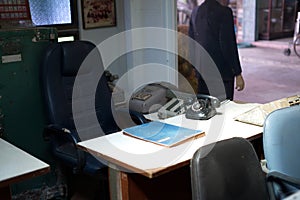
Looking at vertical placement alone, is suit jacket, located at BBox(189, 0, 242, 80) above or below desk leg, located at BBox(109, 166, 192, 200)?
above

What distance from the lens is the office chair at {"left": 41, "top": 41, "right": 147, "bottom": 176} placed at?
7.92 ft

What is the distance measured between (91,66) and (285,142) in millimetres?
1393

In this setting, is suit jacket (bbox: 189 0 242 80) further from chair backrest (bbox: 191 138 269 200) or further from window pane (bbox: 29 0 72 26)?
chair backrest (bbox: 191 138 269 200)

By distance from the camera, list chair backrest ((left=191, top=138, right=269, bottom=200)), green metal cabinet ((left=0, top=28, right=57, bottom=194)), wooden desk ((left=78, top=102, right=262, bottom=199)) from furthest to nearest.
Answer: green metal cabinet ((left=0, top=28, right=57, bottom=194))
wooden desk ((left=78, top=102, right=262, bottom=199))
chair backrest ((left=191, top=138, right=269, bottom=200))

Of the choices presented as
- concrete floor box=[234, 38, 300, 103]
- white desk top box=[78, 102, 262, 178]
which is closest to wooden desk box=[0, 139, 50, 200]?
white desk top box=[78, 102, 262, 178]

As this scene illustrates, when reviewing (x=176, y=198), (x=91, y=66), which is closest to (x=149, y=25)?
(x=91, y=66)

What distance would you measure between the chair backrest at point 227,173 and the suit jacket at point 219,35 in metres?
1.68

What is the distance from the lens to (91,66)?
2.71 metres

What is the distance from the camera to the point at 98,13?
3648mm

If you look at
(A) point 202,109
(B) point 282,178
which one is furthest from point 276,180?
(A) point 202,109

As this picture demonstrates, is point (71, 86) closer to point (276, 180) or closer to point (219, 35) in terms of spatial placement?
point (219, 35)

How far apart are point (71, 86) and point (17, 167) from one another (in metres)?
0.97

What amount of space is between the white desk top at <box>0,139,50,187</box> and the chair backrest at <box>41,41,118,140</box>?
63cm

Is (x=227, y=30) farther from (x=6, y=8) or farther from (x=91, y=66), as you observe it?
(x=6, y=8)
